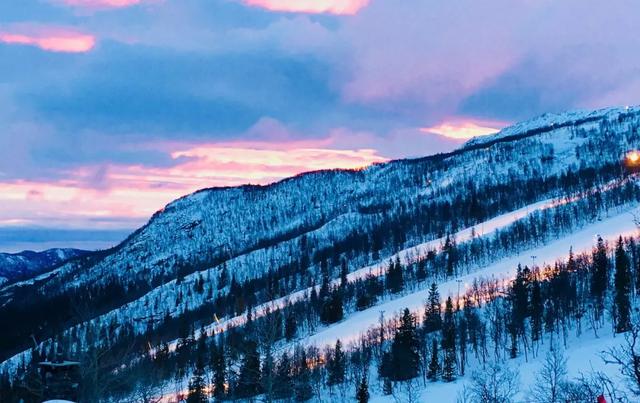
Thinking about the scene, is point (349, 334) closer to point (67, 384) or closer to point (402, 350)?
point (402, 350)

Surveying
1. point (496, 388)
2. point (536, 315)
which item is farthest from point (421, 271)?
point (496, 388)

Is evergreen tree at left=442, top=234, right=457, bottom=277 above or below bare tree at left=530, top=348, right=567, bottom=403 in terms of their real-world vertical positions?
above

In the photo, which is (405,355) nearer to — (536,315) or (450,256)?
(536,315)

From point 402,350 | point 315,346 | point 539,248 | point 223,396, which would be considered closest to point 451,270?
point 539,248

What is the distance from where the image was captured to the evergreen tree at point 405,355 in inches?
3957

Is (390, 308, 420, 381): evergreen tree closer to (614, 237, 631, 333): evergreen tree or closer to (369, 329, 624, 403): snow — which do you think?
(369, 329, 624, 403): snow

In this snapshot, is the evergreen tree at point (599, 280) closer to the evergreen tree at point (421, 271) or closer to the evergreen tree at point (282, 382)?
the evergreen tree at point (421, 271)

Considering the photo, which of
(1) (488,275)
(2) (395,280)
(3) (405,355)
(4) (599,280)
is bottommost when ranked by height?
(3) (405,355)

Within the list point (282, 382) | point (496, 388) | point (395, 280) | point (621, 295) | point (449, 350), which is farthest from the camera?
point (395, 280)

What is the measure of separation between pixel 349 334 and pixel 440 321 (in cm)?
2361

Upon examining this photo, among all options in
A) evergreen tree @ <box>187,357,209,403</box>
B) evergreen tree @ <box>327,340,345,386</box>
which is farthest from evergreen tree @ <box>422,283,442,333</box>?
evergreen tree @ <box>187,357,209,403</box>

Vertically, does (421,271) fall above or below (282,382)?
above

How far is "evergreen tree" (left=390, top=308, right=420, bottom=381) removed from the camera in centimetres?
10050

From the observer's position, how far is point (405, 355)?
101125mm
